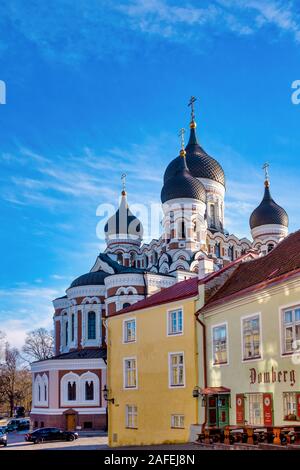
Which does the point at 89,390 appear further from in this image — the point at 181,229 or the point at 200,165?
the point at 200,165

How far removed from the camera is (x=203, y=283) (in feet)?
85.6

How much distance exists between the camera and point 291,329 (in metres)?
19.8

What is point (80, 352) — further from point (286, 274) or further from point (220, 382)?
point (286, 274)

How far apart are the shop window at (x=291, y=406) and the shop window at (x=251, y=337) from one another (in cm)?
204

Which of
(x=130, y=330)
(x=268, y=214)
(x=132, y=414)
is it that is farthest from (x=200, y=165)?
(x=132, y=414)

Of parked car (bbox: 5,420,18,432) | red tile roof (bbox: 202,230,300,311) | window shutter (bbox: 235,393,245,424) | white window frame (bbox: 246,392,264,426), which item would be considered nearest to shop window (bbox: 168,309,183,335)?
red tile roof (bbox: 202,230,300,311)

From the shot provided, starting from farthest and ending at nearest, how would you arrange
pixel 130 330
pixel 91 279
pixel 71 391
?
pixel 91 279 < pixel 71 391 < pixel 130 330

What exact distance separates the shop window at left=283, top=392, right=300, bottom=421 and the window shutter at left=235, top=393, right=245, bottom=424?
2.77 meters

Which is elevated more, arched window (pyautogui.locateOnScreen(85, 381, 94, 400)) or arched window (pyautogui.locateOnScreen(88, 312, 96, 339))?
arched window (pyautogui.locateOnScreen(88, 312, 96, 339))

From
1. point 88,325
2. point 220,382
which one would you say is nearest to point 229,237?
point 88,325

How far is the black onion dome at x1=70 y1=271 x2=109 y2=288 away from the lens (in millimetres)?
58312

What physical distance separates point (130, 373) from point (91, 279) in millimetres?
28839

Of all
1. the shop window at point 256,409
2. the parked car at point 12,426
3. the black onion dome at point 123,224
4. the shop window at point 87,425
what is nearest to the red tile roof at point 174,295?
the shop window at point 256,409

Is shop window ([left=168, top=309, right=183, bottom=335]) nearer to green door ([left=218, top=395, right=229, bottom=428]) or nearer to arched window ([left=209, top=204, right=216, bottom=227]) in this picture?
green door ([left=218, top=395, right=229, bottom=428])
